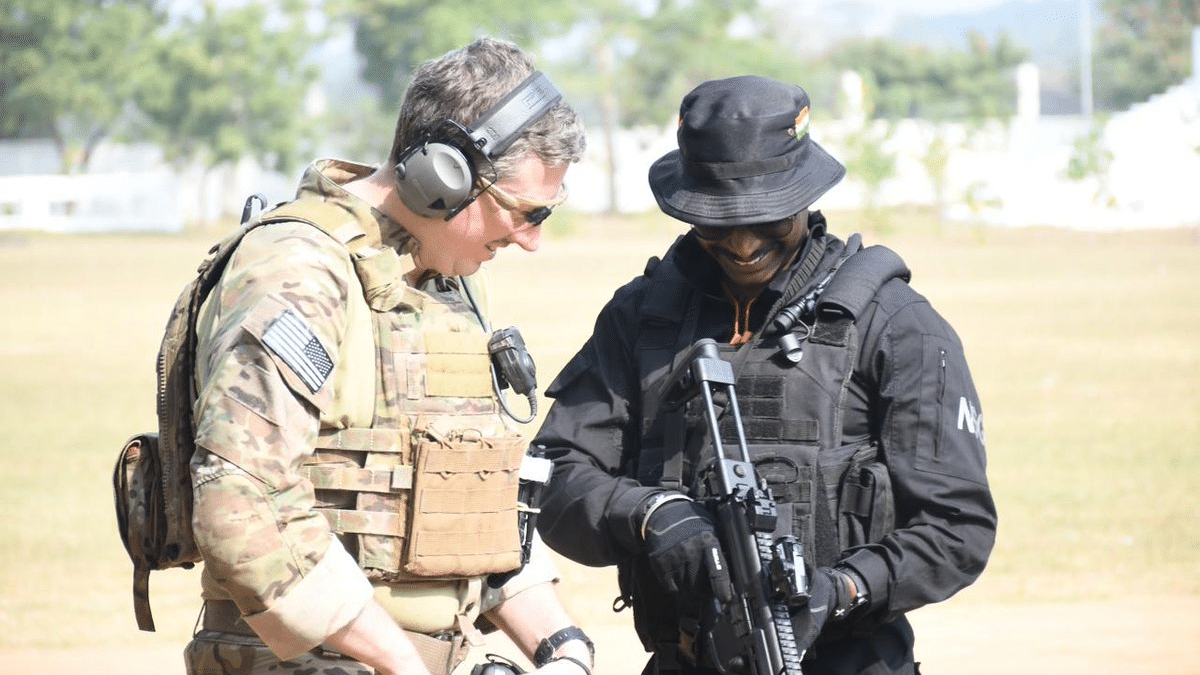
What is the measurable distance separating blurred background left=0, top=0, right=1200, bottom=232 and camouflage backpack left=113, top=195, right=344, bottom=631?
49.2 m

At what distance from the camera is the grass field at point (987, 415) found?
912 cm

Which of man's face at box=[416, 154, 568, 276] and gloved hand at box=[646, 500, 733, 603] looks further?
gloved hand at box=[646, 500, 733, 603]

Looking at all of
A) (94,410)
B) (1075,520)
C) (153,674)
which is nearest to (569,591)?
(153,674)

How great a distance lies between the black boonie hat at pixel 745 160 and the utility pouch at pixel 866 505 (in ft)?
1.76

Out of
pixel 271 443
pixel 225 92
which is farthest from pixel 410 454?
pixel 225 92

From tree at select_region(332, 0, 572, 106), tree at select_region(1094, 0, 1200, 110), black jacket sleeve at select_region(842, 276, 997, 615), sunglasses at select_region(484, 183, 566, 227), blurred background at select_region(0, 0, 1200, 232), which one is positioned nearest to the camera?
sunglasses at select_region(484, 183, 566, 227)

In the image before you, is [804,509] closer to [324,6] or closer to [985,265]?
[985,265]

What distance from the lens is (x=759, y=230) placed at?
329 cm

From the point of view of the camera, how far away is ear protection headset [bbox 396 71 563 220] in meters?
2.80

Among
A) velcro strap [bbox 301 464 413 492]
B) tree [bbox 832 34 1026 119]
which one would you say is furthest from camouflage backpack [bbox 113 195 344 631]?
tree [bbox 832 34 1026 119]

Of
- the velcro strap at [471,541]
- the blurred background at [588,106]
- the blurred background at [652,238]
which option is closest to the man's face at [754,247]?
the velcro strap at [471,541]

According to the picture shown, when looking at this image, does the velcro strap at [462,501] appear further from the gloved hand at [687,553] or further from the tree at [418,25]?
the tree at [418,25]

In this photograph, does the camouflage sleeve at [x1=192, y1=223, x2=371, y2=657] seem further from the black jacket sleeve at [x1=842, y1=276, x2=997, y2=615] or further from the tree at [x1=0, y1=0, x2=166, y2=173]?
the tree at [x1=0, y1=0, x2=166, y2=173]

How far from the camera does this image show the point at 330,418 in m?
2.71
